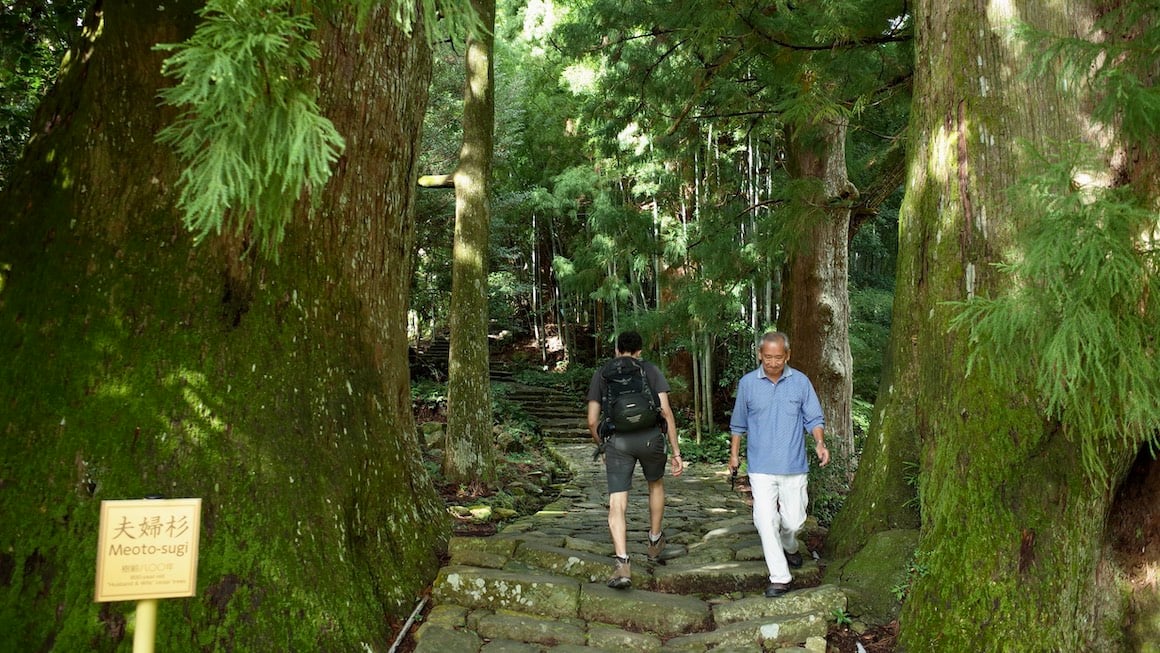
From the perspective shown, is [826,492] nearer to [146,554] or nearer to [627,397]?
[627,397]

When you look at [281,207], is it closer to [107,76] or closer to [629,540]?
[107,76]

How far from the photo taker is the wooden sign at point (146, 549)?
2.39 meters

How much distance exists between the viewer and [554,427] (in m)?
17.3

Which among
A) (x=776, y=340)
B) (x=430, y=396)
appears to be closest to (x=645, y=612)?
(x=776, y=340)

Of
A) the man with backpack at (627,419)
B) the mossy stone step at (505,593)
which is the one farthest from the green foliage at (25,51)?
the mossy stone step at (505,593)

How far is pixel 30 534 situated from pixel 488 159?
21.3 ft

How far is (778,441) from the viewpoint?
4789 mm

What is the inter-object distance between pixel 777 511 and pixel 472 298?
477cm

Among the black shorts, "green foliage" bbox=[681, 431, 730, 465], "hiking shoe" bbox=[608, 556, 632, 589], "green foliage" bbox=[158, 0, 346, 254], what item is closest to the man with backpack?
the black shorts

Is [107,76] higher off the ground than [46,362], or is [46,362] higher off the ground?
[107,76]

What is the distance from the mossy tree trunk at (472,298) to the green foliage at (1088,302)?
6.32 metres

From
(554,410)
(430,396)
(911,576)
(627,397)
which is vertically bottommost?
(911,576)

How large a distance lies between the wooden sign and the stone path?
65.3 inches

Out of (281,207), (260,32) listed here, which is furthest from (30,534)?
(260,32)
